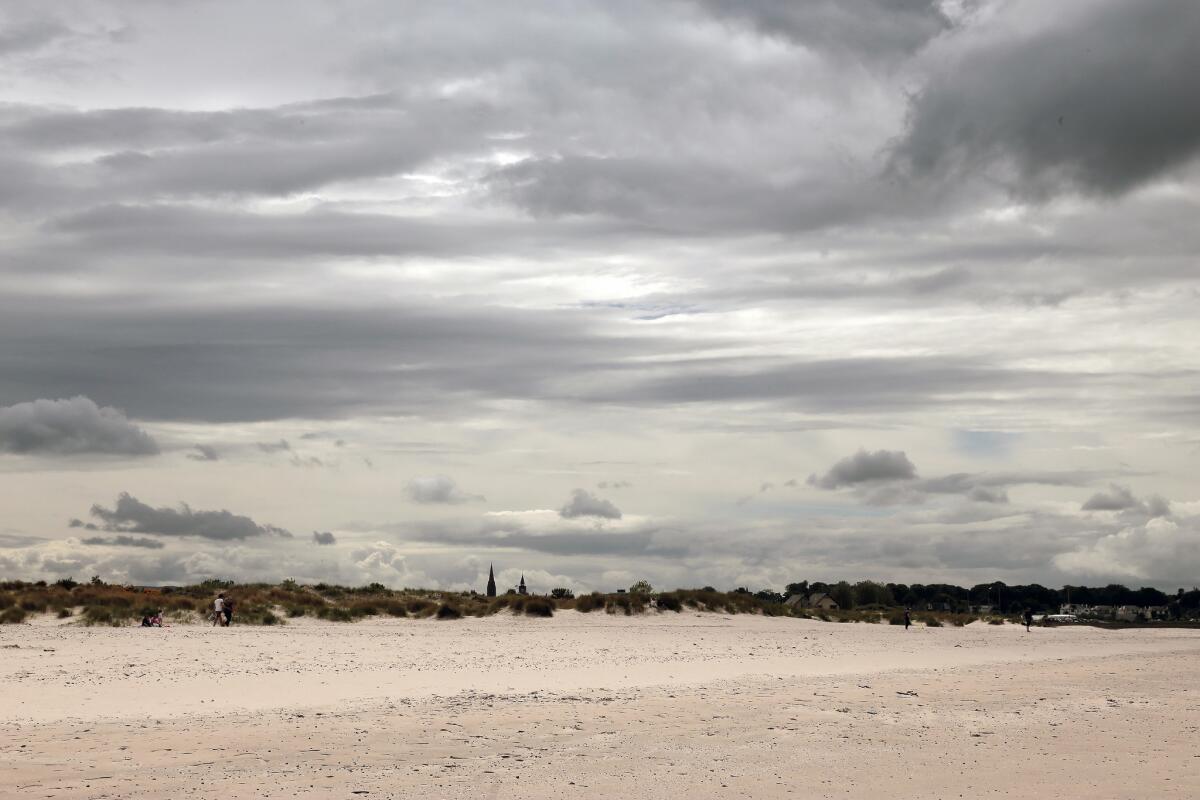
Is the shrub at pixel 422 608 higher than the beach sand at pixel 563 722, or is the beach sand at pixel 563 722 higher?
the shrub at pixel 422 608

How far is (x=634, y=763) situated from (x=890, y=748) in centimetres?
365

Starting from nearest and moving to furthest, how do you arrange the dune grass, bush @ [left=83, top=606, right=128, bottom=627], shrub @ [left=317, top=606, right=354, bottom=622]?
bush @ [left=83, top=606, right=128, bottom=627], the dune grass, shrub @ [left=317, top=606, right=354, bottom=622]

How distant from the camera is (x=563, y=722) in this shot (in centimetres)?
1636

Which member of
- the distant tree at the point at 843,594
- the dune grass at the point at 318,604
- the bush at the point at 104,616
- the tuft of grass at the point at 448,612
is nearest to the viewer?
the bush at the point at 104,616

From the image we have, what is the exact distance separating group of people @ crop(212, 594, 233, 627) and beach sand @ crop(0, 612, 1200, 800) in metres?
5.58

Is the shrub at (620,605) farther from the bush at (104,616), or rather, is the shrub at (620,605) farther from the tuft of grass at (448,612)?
the bush at (104,616)

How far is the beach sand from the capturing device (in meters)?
12.6

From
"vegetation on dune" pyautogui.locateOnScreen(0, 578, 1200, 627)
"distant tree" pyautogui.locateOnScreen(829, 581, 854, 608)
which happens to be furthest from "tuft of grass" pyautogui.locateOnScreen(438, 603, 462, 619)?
"distant tree" pyautogui.locateOnScreen(829, 581, 854, 608)

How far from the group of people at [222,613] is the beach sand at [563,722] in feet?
18.3

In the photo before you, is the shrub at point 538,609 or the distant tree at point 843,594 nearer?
the shrub at point 538,609

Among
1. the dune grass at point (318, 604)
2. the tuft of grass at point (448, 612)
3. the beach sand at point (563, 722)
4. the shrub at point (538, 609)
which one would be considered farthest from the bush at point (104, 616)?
the shrub at point (538, 609)

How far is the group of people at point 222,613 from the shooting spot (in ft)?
117

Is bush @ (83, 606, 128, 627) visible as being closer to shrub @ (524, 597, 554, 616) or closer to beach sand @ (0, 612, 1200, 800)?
beach sand @ (0, 612, 1200, 800)

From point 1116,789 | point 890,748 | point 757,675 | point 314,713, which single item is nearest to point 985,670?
point 757,675
